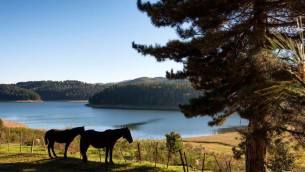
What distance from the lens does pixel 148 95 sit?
178 meters

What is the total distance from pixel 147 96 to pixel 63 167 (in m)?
161

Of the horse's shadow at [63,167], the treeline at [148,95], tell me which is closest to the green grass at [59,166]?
the horse's shadow at [63,167]

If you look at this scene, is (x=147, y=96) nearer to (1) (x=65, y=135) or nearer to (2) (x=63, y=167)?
(1) (x=65, y=135)

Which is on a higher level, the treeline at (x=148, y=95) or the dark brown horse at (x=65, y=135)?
the treeline at (x=148, y=95)

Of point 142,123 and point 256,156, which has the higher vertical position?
point 256,156

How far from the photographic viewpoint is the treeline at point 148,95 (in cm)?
16612

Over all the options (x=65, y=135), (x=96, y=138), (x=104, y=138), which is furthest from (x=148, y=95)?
(x=104, y=138)

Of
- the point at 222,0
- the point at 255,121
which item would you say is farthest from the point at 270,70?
the point at 222,0

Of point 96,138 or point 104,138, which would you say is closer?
point 104,138

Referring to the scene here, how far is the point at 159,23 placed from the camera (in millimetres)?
15375

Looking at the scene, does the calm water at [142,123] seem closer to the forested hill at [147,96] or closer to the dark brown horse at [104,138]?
the forested hill at [147,96]

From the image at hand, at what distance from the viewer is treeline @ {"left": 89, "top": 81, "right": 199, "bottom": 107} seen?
166 meters

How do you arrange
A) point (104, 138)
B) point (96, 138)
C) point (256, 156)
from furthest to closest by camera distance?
point (96, 138) → point (104, 138) → point (256, 156)

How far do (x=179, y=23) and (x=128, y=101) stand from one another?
548ft
